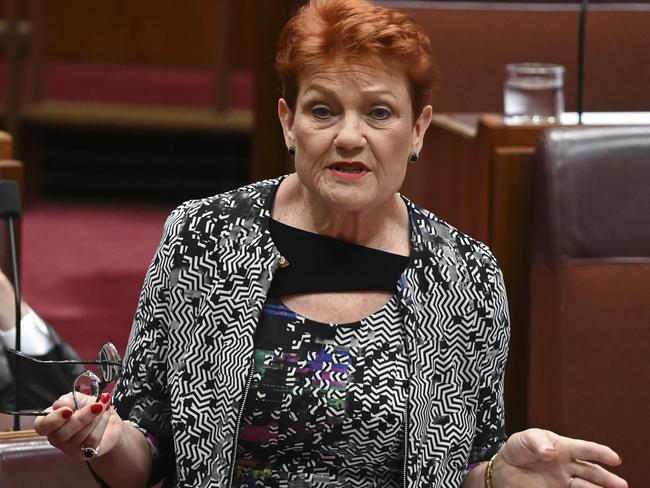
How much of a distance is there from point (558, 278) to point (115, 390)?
0.75 metres

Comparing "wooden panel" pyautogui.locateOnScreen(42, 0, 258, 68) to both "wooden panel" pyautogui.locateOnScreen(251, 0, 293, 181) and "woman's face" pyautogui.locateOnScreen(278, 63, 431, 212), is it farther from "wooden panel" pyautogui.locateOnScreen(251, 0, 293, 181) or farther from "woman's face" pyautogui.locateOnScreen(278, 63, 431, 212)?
"woman's face" pyautogui.locateOnScreen(278, 63, 431, 212)

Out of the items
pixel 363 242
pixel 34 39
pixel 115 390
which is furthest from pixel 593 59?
pixel 34 39

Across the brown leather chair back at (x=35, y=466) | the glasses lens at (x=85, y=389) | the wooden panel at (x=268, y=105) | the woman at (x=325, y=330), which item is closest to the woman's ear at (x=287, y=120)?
the woman at (x=325, y=330)

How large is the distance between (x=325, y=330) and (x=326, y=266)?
0.09 m

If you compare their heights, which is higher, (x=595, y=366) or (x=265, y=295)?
(x=265, y=295)

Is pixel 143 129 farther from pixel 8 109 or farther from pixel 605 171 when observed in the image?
pixel 605 171

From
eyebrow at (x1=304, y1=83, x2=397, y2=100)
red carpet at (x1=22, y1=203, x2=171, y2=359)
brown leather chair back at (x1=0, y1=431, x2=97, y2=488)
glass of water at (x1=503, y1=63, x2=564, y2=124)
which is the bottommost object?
red carpet at (x1=22, y1=203, x2=171, y2=359)

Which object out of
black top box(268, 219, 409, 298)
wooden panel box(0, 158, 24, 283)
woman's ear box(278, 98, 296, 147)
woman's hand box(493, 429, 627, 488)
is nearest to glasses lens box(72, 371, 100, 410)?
black top box(268, 219, 409, 298)

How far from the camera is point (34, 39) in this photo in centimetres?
624

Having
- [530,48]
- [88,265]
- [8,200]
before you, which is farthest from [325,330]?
[88,265]

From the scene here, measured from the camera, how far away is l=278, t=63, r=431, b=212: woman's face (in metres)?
1.41

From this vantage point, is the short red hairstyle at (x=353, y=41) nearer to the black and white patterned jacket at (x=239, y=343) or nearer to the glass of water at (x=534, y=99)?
the black and white patterned jacket at (x=239, y=343)

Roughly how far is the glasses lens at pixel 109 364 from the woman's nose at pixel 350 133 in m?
0.34

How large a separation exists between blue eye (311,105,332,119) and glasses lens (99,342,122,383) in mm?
356
